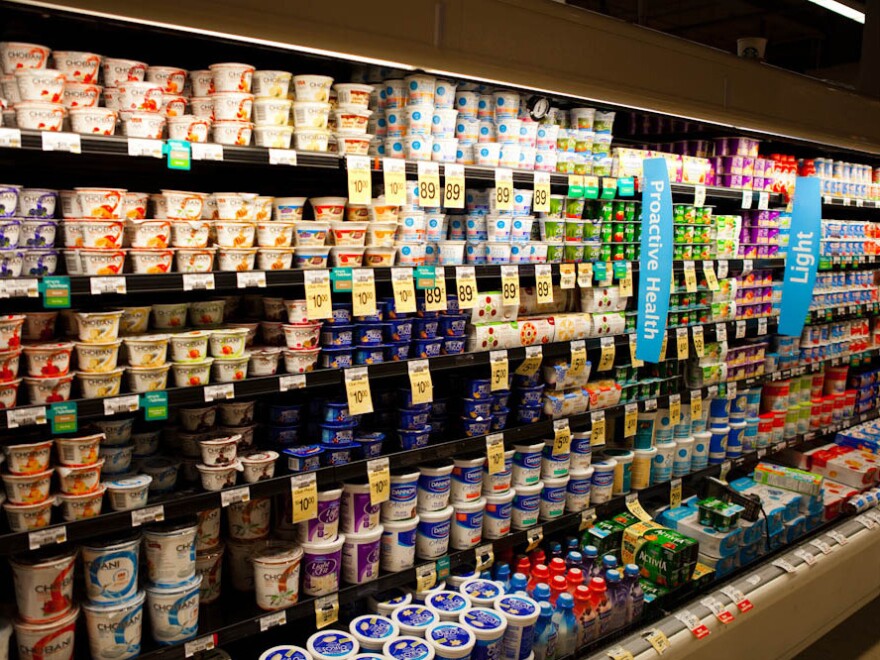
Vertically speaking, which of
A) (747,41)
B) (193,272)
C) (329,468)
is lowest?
(329,468)

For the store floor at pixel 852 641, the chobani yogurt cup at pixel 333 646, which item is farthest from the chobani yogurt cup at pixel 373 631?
the store floor at pixel 852 641

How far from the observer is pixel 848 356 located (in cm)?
471

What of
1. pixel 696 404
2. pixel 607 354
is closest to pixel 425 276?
pixel 607 354

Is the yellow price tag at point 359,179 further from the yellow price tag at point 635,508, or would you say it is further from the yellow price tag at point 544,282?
the yellow price tag at point 635,508

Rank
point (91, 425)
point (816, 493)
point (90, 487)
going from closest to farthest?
point (90, 487)
point (91, 425)
point (816, 493)

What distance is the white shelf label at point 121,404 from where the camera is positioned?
2.01 meters

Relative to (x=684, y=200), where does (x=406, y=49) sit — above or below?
above

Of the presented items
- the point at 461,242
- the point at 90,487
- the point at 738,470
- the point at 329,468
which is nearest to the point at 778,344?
the point at 738,470

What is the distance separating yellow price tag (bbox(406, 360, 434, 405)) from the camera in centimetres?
259

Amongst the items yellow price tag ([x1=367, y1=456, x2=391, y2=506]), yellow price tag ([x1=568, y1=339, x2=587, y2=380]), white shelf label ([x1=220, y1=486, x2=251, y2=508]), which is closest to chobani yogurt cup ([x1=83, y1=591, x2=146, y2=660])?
white shelf label ([x1=220, y1=486, x2=251, y2=508])

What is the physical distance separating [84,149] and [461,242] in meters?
1.32

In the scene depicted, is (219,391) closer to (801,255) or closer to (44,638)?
(44,638)

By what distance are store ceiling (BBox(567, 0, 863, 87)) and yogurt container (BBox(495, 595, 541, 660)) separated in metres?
5.38

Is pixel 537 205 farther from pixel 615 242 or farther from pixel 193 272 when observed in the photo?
pixel 193 272
